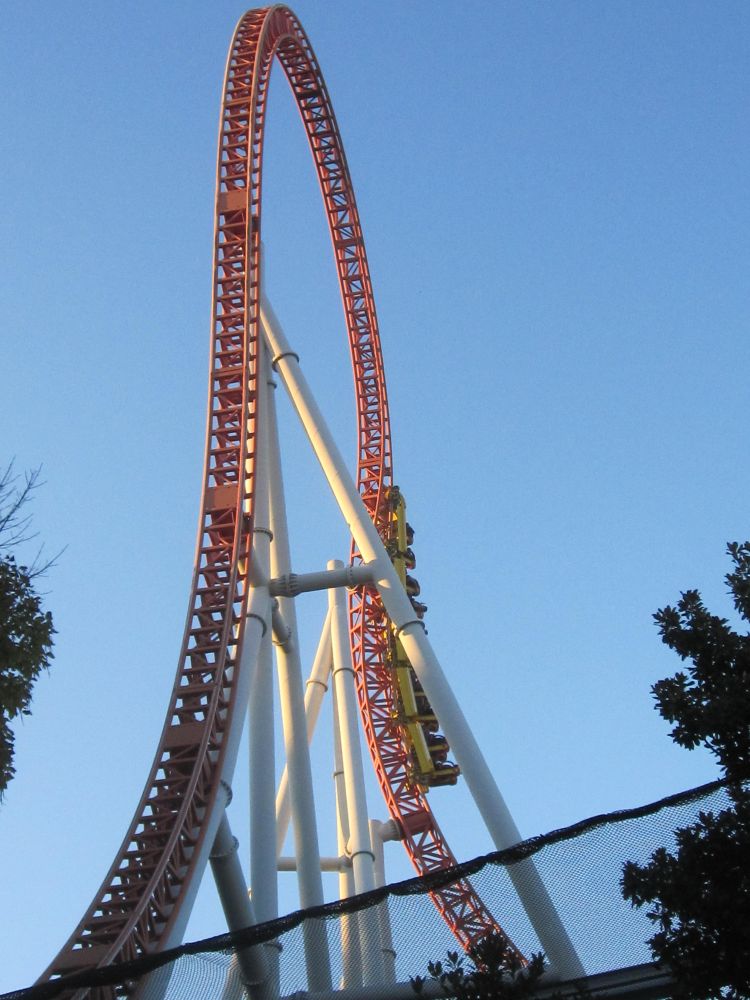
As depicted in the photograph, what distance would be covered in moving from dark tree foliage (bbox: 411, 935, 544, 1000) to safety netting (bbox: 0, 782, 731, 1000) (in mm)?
279

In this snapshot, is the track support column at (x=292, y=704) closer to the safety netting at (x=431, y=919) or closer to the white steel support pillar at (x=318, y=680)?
the white steel support pillar at (x=318, y=680)

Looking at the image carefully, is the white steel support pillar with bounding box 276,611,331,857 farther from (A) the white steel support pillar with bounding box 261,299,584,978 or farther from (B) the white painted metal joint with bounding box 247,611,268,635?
(B) the white painted metal joint with bounding box 247,611,268,635

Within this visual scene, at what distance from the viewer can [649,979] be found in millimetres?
4461

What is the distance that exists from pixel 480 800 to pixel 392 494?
7475 mm

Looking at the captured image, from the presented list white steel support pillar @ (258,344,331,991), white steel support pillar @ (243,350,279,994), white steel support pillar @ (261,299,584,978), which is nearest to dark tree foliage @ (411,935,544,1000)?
white steel support pillar @ (258,344,331,991)

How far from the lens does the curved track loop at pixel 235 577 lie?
8992 millimetres

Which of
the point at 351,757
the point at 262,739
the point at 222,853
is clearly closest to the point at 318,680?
the point at 351,757

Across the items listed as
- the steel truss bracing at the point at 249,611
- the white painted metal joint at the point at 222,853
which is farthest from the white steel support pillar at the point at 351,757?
the white painted metal joint at the point at 222,853

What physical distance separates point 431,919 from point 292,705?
7.55m

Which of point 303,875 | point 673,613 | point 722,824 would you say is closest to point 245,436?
point 303,875

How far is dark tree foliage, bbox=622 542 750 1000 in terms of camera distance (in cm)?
421

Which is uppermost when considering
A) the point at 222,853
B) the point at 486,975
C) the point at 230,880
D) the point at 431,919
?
the point at 222,853

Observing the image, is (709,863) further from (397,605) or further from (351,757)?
(351,757)

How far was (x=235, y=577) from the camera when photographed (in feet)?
39.0
